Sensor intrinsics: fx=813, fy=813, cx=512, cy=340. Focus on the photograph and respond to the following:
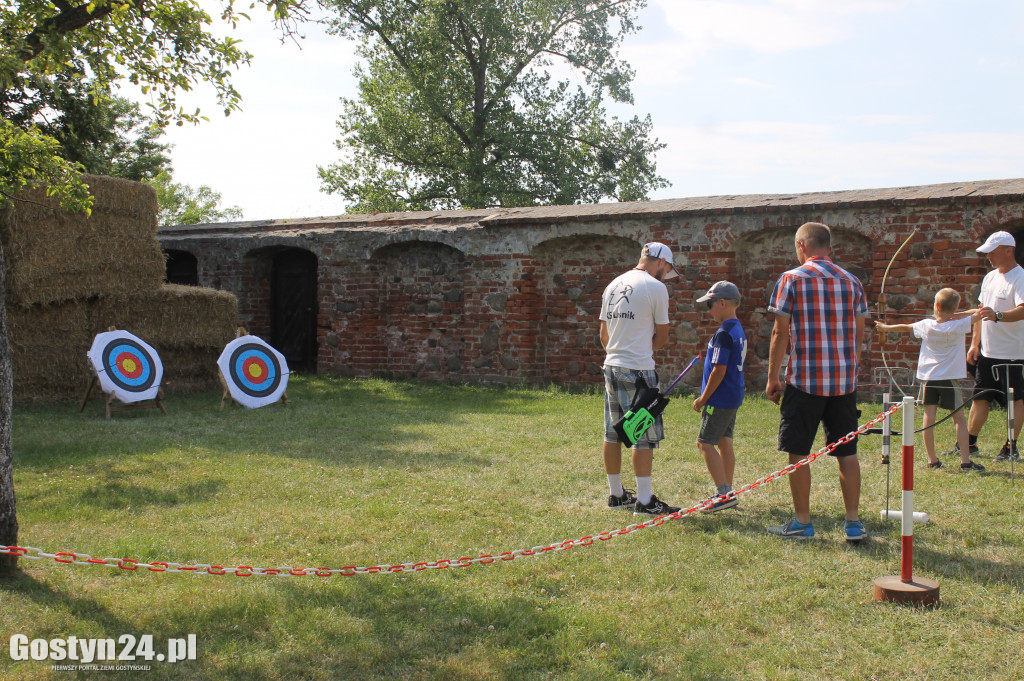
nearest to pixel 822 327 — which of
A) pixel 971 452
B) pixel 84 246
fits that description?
pixel 971 452

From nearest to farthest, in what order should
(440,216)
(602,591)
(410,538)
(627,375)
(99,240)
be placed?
(602,591) → (410,538) → (627,375) → (99,240) → (440,216)

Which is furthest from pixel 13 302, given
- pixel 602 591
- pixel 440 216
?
pixel 602 591

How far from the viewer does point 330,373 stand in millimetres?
13695

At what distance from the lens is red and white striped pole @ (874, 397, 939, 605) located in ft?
11.7


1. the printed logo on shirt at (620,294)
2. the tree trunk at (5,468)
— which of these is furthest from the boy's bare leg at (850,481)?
the tree trunk at (5,468)

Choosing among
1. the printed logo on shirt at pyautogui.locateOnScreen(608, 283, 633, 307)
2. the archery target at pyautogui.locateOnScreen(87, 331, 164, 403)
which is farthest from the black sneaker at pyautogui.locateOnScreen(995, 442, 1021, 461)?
the archery target at pyautogui.locateOnScreen(87, 331, 164, 403)

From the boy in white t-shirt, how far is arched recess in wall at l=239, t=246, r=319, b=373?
35.5ft

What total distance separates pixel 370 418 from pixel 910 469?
648cm

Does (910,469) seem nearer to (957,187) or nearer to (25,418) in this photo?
(957,187)

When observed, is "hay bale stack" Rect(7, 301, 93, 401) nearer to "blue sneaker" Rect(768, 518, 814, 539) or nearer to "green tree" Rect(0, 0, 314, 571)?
"green tree" Rect(0, 0, 314, 571)

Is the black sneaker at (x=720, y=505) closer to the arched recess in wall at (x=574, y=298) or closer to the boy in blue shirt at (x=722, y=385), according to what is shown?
the boy in blue shirt at (x=722, y=385)

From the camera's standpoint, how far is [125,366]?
9.80 meters

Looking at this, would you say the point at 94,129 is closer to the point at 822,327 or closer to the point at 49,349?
the point at 49,349

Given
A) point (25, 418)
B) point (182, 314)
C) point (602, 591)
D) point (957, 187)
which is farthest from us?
point (182, 314)
